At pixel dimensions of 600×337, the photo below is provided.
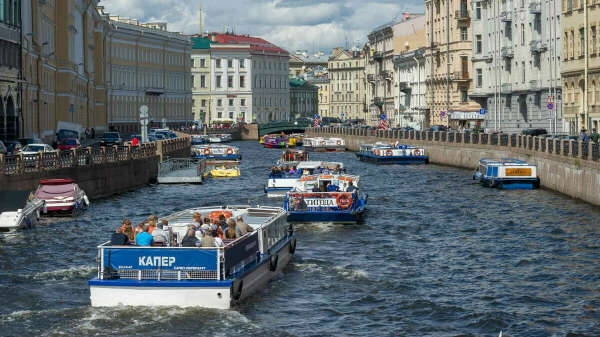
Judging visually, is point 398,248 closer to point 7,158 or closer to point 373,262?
point 373,262

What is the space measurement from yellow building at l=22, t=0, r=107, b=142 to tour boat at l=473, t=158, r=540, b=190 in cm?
2985

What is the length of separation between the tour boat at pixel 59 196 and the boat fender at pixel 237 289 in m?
20.7

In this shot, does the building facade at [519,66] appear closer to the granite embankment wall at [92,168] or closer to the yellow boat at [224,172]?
the yellow boat at [224,172]

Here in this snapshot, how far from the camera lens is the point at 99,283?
26875 millimetres

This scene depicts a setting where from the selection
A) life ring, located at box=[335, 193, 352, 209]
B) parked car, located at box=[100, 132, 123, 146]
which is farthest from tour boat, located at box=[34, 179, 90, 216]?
parked car, located at box=[100, 132, 123, 146]

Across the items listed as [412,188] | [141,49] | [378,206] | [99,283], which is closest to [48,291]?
[99,283]

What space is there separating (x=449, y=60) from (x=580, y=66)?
174 ft

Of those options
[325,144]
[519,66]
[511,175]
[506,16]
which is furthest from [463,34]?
[511,175]

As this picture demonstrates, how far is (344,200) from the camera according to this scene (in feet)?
144

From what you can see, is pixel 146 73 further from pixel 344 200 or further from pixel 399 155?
pixel 344 200

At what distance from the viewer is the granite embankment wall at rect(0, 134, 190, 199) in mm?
47688

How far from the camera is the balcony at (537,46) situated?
285 feet

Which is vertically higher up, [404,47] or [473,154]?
[404,47]

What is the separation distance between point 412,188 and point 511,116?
118 ft
